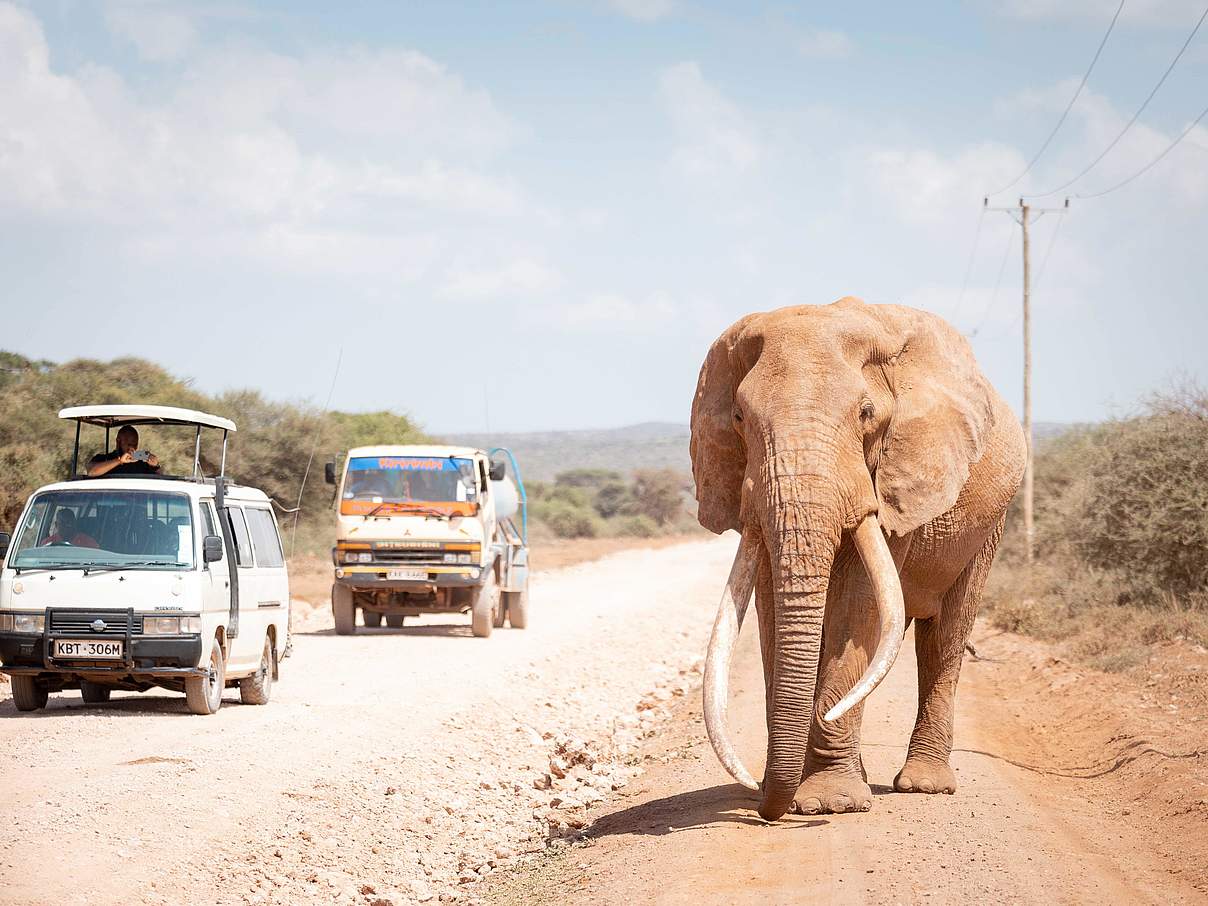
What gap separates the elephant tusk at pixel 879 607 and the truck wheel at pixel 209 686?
653cm

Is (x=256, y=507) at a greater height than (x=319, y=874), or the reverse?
(x=256, y=507)

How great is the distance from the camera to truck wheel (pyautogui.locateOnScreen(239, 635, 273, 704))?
13305 millimetres

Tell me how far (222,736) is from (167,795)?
7.15 ft

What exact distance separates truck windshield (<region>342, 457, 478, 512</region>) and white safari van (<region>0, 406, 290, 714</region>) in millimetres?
7109

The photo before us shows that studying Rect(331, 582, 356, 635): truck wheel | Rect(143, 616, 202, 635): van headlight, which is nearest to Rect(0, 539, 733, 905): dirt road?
Rect(143, 616, 202, 635): van headlight

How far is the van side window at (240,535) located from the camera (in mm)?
13375

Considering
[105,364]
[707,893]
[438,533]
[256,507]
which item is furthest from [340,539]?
[105,364]

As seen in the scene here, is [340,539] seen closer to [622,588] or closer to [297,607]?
[297,607]

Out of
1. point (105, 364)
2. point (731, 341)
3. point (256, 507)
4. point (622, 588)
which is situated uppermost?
point (105, 364)

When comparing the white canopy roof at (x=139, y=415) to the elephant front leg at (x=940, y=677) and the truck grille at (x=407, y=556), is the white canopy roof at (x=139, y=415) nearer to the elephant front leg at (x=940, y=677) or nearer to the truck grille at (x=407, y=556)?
the truck grille at (x=407, y=556)

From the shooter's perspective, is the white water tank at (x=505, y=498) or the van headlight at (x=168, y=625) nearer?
the van headlight at (x=168, y=625)

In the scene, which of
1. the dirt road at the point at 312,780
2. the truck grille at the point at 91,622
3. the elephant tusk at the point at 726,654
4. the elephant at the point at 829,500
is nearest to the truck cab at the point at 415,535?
the dirt road at the point at 312,780

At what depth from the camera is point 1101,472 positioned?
22.9 metres

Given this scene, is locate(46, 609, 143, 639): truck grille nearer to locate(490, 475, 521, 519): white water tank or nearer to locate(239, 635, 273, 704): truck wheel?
locate(239, 635, 273, 704): truck wheel
